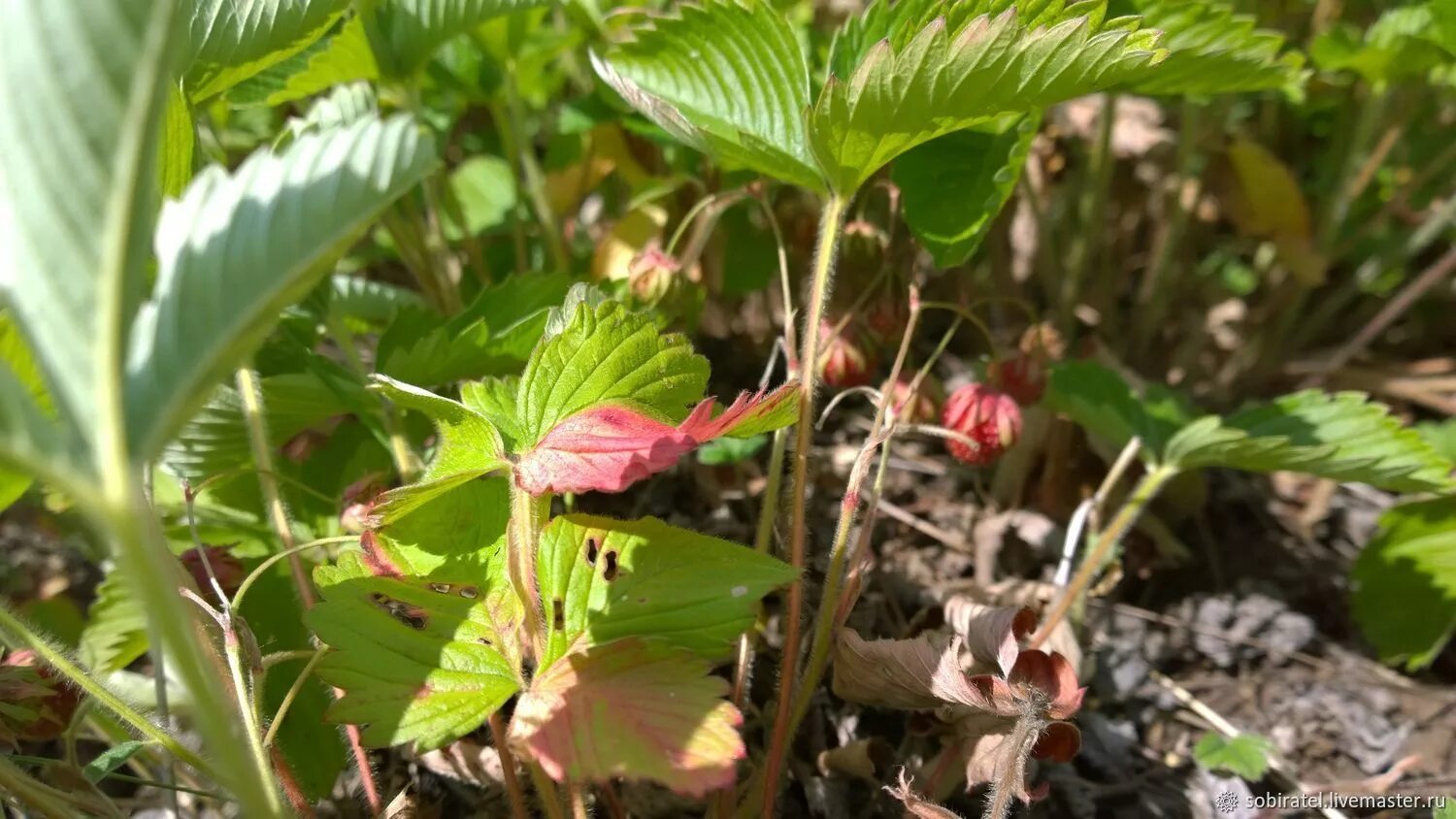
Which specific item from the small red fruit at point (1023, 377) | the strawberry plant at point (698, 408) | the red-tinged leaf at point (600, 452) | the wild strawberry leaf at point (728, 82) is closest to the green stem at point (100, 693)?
the strawberry plant at point (698, 408)

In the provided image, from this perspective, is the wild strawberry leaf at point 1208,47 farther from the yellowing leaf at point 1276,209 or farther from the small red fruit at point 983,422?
the yellowing leaf at point 1276,209

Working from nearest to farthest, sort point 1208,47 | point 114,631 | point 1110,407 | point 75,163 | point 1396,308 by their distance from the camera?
1. point 75,163
2. point 1208,47
3. point 114,631
4. point 1110,407
5. point 1396,308

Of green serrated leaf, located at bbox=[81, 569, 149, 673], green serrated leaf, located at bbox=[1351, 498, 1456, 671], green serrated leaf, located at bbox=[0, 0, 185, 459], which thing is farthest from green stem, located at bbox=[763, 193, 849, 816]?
green serrated leaf, located at bbox=[1351, 498, 1456, 671]

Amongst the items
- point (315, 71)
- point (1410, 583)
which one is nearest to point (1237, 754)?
point (1410, 583)

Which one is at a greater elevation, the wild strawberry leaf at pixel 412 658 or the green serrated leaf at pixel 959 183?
the green serrated leaf at pixel 959 183

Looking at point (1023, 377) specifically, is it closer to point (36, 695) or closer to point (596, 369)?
point (596, 369)
